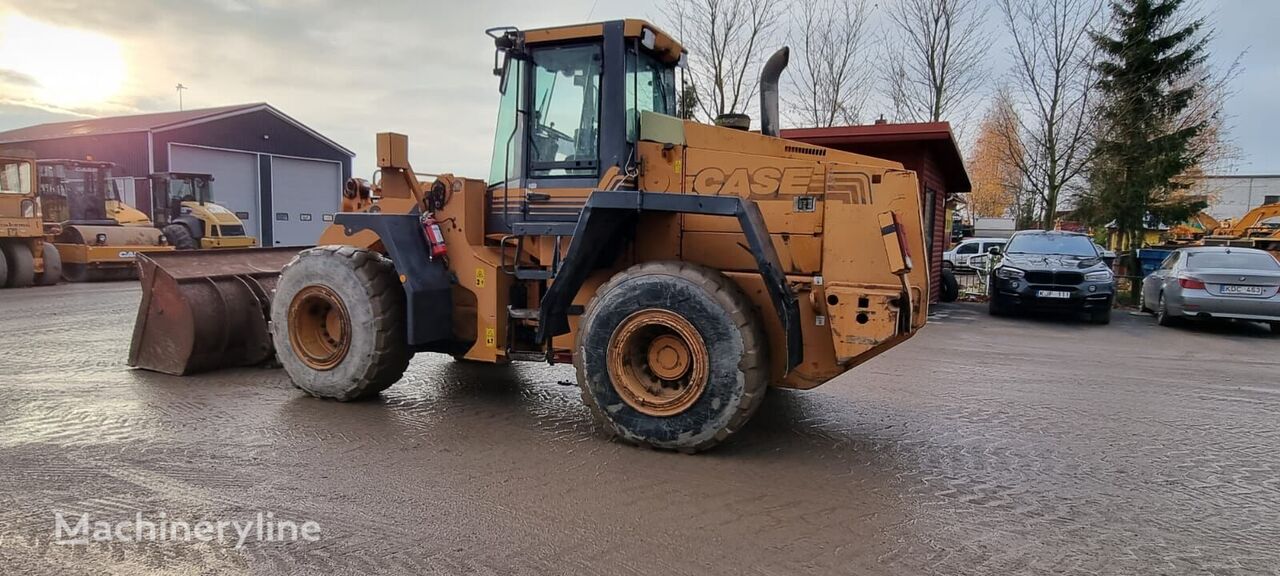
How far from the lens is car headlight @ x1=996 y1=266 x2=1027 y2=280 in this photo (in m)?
13.0

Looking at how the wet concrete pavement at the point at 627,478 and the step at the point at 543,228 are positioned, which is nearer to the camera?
the wet concrete pavement at the point at 627,478

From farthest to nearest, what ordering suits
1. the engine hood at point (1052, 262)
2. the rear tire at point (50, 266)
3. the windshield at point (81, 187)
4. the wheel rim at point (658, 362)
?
the windshield at point (81, 187) < the rear tire at point (50, 266) < the engine hood at point (1052, 262) < the wheel rim at point (658, 362)

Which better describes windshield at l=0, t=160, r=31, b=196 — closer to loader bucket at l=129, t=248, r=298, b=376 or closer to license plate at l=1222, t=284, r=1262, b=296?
loader bucket at l=129, t=248, r=298, b=376

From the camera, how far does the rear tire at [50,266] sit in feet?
52.1

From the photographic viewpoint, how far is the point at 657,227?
5328mm

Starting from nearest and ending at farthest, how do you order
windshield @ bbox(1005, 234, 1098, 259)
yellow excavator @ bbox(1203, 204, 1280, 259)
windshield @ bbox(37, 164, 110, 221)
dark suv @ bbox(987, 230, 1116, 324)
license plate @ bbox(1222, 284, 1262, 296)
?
license plate @ bbox(1222, 284, 1262, 296) → dark suv @ bbox(987, 230, 1116, 324) → windshield @ bbox(1005, 234, 1098, 259) → windshield @ bbox(37, 164, 110, 221) → yellow excavator @ bbox(1203, 204, 1280, 259)

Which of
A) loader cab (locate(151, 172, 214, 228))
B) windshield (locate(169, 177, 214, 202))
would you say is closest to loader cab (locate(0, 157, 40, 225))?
loader cab (locate(151, 172, 214, 228))

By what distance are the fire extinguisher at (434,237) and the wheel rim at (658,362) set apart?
1.73 m

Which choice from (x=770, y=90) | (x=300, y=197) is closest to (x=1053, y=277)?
(x=770, y=90)

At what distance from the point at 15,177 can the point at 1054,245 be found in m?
21.1

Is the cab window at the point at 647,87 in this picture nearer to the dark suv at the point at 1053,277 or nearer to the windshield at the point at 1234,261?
the dark suv at the point at 1053,277

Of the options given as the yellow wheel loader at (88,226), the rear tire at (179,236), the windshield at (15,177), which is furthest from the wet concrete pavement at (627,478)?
the rear tire at (179,236)

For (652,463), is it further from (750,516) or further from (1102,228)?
(1102,228)

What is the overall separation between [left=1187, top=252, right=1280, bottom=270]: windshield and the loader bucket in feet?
45.5
